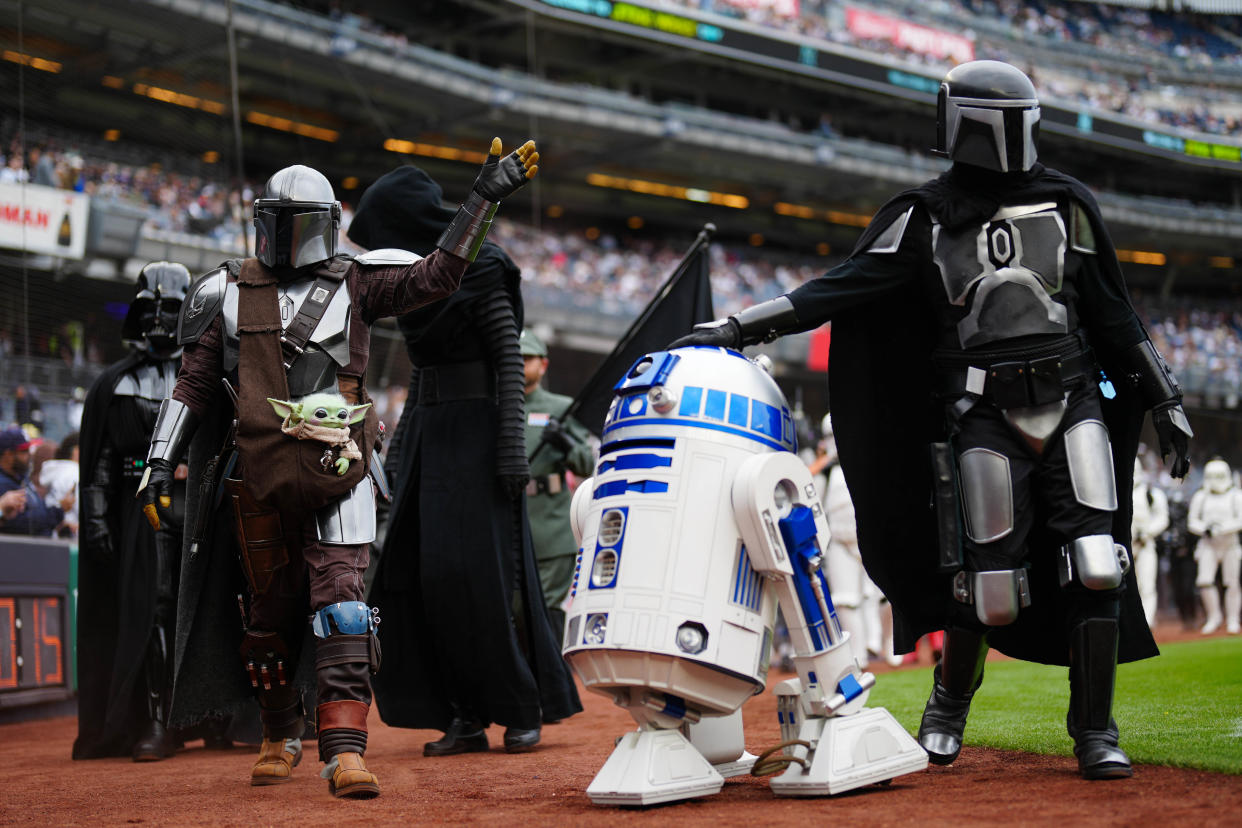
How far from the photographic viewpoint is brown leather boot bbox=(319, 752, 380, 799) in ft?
14.3

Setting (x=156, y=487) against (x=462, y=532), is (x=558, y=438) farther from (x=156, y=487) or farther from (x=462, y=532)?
(x=156, y=487)

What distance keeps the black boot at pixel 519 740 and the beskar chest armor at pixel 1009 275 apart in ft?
9.00

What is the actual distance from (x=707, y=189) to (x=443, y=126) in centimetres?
1050

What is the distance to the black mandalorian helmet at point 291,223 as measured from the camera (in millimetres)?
4832

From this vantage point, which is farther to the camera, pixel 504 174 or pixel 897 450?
pixel 897 450

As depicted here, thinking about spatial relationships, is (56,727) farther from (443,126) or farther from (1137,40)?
(1137,40)

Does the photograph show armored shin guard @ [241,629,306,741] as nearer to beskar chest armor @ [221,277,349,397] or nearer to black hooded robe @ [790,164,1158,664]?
beskar chest armor @ [221,277,349,397]

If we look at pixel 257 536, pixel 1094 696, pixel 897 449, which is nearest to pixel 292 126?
pixel 257 536

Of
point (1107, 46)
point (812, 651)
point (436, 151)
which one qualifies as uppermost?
point (1107, 46)

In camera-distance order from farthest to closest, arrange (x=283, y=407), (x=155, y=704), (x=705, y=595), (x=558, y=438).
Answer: (x=558, y=438) → (x=155, y=704) → (x=283, y=407) → (x=705, y=595)

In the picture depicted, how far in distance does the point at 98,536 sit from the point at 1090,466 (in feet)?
16.6

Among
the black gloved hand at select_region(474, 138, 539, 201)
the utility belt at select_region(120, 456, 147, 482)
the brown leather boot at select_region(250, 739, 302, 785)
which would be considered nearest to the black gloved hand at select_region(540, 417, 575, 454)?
the utility belt at select_region(120, 456, 147, 482)

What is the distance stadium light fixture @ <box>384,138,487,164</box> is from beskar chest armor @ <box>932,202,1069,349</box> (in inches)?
1099

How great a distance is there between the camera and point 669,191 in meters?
38.2
